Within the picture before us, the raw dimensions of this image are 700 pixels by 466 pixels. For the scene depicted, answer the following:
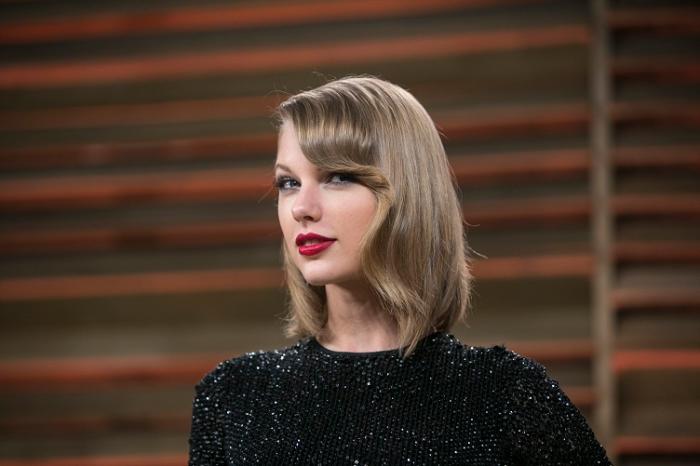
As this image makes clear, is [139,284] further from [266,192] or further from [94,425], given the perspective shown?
[266,192]

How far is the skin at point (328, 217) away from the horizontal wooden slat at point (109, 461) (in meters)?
2.28

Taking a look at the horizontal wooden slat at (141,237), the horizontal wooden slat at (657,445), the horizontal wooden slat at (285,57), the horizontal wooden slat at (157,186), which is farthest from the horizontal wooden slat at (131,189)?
the horizontal wooden slat at (657,445)

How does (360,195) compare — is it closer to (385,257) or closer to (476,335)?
(385,257)

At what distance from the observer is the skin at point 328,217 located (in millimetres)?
1342

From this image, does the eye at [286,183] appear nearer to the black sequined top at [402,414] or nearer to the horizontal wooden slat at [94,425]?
the black sequined top at [402,414]

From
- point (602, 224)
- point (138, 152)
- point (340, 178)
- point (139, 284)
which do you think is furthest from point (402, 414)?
point (138, 152)

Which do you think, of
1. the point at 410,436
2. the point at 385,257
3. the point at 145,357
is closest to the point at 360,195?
the point at 385,257

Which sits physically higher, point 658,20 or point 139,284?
point 658,20

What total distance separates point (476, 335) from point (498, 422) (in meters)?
2.09

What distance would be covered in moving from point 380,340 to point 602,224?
2.13m

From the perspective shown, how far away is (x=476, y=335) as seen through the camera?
3.44 m

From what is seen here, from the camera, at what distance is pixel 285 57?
361 cm

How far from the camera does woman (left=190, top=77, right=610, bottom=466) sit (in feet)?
4.43

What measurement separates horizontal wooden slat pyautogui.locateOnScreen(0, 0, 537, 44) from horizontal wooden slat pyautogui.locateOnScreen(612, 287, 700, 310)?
1.18 metres
